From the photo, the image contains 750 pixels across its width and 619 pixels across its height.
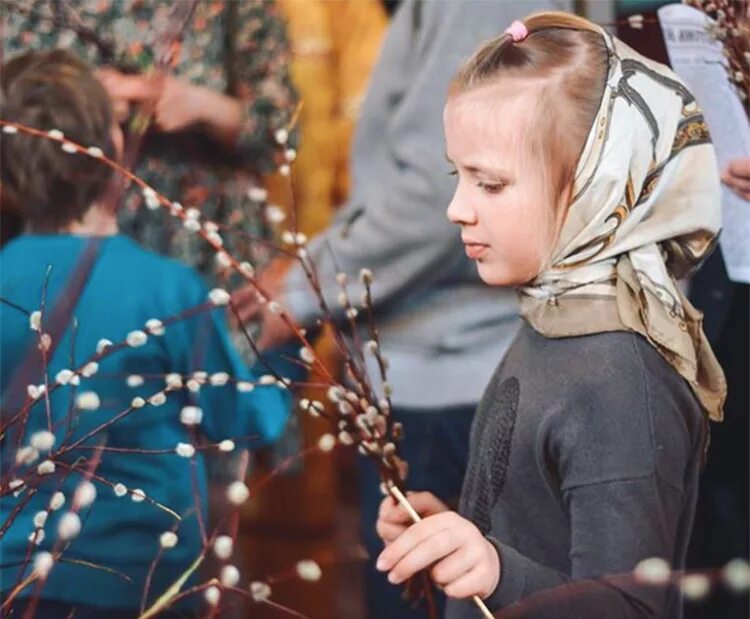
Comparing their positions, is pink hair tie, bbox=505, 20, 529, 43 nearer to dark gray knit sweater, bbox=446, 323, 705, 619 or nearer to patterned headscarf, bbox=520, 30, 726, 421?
patterned headscarf, bbox=520, 30, 726, 421

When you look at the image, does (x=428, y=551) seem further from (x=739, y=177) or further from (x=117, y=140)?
(x=117, y=140)

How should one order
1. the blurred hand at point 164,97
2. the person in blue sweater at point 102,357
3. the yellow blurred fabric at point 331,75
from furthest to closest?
the yellow blurred fabric at point 331,75, the blurred hand at point 164,97, the person in blue sweater at point 102,357

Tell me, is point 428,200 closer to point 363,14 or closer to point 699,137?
point 699,137

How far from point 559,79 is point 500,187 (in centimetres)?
7

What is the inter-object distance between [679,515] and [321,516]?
1.22 metres

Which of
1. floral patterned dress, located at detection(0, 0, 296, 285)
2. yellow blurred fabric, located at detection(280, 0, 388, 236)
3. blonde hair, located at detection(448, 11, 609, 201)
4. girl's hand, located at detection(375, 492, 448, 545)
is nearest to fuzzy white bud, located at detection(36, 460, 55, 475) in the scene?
girl's hand, located at detection(375, 492, 448, 545)

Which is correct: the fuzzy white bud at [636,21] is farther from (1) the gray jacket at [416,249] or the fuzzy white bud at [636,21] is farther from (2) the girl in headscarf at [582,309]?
(1) the gray jacket at [416,249]

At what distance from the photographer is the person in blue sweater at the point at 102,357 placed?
1.11m

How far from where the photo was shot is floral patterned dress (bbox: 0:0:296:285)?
1.29 meters

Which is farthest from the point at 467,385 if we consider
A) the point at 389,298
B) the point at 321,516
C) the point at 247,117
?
the point at 321,516

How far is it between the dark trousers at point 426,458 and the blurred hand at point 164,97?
329 mm

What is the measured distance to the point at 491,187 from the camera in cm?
91

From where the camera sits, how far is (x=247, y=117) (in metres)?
1.45

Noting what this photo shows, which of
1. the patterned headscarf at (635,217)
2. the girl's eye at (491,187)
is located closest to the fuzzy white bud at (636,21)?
the patterned headscarf at (635,217)
